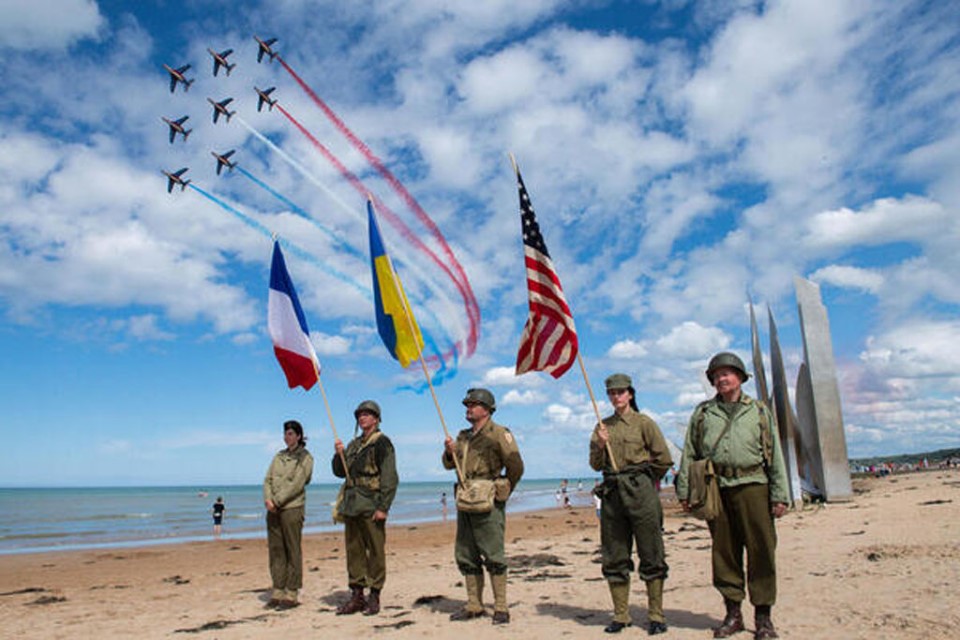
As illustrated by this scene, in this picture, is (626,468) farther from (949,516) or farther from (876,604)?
(949,516)

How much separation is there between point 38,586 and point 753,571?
1433 centimetres

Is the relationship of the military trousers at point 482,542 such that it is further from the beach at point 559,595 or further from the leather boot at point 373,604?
the leather boot at point 373,604

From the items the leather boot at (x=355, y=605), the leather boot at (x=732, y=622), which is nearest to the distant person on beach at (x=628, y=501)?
the leather boot at (x=732, y=622)

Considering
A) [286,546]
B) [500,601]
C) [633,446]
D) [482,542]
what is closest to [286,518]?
[286,546]

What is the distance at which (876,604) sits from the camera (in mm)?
5859

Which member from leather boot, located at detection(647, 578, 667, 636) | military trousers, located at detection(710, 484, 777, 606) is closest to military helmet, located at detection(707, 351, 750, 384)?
military trousers, located at detection(710, 484, 777, 606)

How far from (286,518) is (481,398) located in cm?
276

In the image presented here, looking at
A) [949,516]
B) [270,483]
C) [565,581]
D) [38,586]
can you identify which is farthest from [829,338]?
[38,586]

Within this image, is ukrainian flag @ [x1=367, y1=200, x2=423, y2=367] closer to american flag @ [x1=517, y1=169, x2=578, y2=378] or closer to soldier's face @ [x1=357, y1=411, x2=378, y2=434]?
soldier's face @ [x1=357, y1=411, x2=378, y2=434]

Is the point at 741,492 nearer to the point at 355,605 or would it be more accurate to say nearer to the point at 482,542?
the point at 482,542

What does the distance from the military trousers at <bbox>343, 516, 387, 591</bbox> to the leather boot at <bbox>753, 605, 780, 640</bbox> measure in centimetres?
367

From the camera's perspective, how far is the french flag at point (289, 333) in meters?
8.35

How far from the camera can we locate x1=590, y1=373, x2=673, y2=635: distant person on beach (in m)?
5.55

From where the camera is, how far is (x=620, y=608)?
5.60 meters
